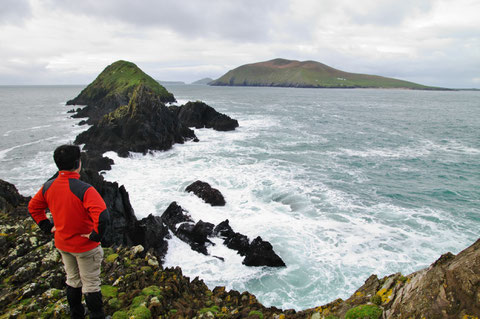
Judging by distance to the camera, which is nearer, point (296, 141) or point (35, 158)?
point (35, 158)

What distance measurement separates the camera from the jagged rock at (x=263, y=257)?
1636 centimetres

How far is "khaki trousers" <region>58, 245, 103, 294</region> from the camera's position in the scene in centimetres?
524

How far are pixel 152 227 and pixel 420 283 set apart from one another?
15.1 m

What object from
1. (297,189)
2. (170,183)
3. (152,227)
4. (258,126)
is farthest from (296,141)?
(152,227)

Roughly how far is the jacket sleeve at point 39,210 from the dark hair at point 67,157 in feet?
2.25

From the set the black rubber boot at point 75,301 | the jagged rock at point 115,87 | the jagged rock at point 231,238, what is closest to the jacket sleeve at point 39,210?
the black rubber boot at point 75,301

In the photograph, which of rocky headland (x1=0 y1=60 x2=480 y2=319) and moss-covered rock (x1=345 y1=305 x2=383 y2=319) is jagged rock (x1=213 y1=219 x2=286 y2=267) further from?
moss-covered rock (x1=345 y1=305 x2=383 y2=319)

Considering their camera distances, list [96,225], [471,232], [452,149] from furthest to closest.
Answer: [452,149] < [471,232] < [96,225]

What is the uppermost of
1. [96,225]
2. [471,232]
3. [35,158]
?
[96,225]

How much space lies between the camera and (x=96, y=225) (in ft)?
15.5

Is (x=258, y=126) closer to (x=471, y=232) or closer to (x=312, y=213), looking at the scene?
(x=312, y=213)

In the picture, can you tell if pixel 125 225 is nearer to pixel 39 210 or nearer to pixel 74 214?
pixel 39 210

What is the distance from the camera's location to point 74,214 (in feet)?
15.9

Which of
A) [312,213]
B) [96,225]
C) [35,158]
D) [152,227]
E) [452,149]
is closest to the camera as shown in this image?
[96,225]
